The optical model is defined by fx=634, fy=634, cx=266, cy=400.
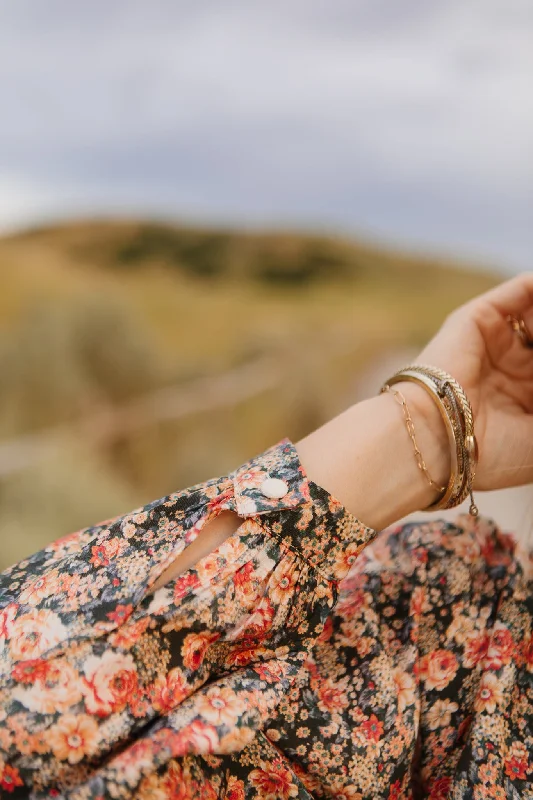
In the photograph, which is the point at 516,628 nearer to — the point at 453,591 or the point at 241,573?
the point at 453,591

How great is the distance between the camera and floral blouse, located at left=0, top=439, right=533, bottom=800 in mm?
423

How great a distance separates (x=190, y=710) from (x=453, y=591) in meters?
0.25

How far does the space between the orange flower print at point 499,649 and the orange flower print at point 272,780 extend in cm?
19

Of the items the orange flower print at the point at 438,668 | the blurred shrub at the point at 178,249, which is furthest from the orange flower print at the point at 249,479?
the blurred shrub at the point at 178,249

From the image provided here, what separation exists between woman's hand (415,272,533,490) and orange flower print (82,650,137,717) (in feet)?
1.16

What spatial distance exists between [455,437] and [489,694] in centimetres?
21

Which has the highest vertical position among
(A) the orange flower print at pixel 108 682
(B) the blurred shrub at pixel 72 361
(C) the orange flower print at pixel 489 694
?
(B) the blurred shrub at pixel 72 361

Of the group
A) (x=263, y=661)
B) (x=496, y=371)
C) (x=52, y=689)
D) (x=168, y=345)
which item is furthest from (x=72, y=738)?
(x=168, y=345)

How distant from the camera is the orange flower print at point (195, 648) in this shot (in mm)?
457

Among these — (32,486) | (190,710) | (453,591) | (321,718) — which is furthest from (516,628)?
(32,486)

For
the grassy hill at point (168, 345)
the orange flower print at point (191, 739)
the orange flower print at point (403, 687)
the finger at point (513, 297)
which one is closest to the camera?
the orange flower print at point (191, 739)

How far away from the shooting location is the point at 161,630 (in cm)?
45

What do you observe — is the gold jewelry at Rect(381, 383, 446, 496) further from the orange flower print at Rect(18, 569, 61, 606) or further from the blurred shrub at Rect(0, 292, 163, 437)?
the blurred shrub at Rect(0, 292, 163, 437)

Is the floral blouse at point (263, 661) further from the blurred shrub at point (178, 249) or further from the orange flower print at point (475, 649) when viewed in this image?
the blurred shrub at point (178, 249)
